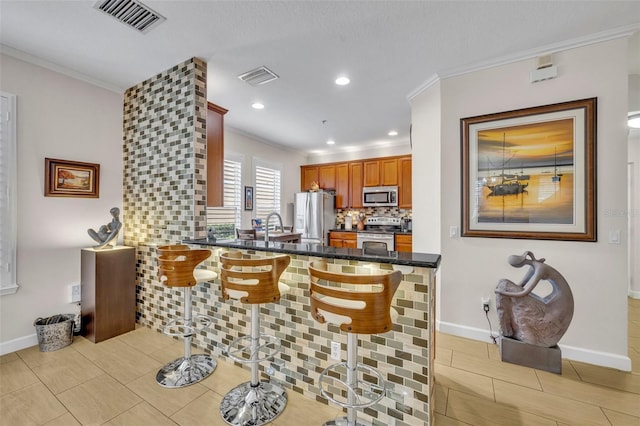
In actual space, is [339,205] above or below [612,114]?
below

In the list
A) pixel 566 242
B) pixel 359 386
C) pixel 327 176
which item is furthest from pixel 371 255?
pixel 327 176

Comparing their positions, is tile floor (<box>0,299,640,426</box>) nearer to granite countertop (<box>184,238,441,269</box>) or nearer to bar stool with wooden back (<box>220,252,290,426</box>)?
bar stool with wooden back (<box>220,252,290,426</box>)

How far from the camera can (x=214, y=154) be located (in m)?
2.92

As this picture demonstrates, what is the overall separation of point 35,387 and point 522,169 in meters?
4.49

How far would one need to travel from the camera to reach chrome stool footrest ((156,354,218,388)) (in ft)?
6.69

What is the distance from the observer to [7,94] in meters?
2.41

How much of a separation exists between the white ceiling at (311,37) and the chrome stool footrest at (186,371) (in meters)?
2.76

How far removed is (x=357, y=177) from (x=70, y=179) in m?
4.66

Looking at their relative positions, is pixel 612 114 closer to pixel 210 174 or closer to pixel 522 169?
pixel 522 169

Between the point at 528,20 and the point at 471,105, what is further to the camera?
the point at 471,105

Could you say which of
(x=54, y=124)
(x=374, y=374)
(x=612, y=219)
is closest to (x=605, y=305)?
(x=612, y=219)

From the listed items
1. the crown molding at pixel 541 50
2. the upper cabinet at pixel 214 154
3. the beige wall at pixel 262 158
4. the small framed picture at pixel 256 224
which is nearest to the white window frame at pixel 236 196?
the beige wall at pixel 262 158

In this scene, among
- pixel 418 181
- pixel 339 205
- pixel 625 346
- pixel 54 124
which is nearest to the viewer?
pixel 625 346

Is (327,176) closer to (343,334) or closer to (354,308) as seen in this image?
(343,334)
